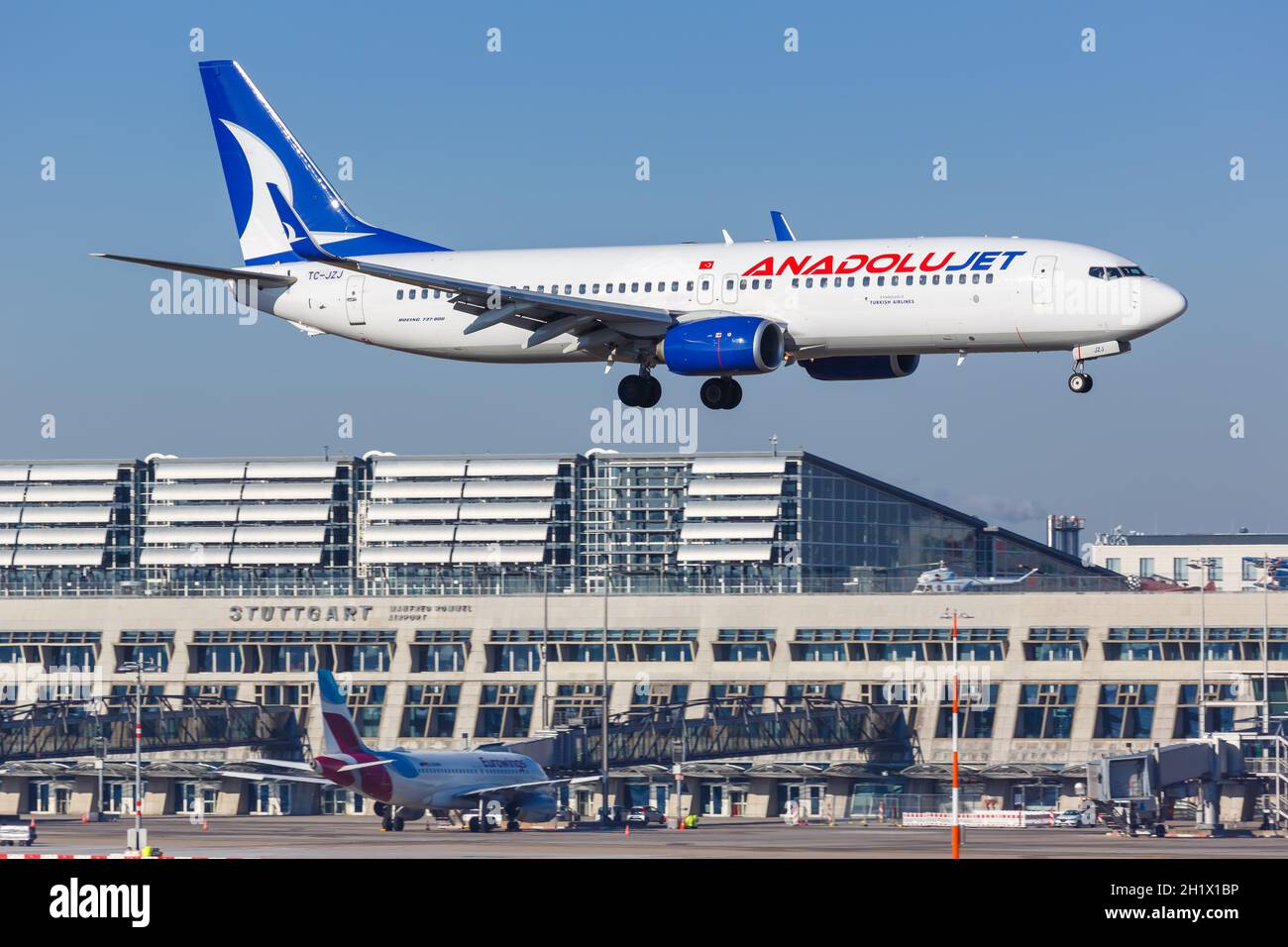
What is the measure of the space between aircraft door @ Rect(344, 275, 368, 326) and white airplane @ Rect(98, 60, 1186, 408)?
0.05 metres

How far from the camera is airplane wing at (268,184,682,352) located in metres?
64.9

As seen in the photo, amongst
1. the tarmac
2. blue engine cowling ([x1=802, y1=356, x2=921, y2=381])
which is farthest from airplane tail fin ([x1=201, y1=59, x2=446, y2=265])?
the tarmac

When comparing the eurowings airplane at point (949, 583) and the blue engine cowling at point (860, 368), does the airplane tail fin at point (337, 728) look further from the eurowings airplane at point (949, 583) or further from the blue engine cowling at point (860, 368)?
the eurowings airplane at point (949, 583)

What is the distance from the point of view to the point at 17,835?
85.1 metres

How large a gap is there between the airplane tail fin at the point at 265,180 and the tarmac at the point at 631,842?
2380 cm

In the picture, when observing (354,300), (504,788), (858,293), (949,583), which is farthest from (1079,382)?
(949,583)

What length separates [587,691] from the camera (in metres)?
145

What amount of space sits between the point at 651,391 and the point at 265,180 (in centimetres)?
2060

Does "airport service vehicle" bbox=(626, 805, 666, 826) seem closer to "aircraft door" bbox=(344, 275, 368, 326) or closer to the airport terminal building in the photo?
the airport terminal building
